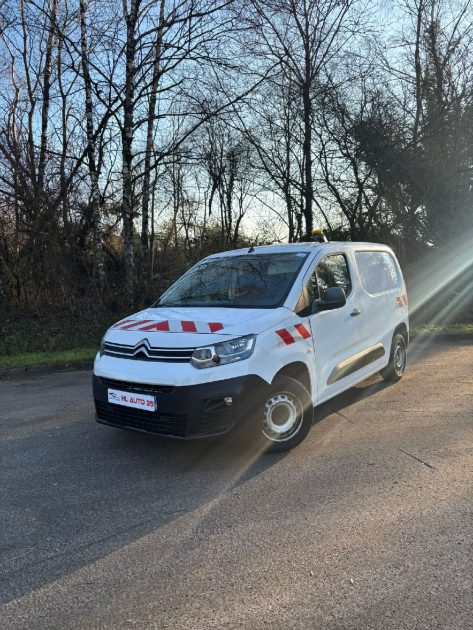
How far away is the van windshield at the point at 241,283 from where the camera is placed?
4.86 m

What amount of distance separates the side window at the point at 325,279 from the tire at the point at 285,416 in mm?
743

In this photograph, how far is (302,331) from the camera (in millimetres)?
4609

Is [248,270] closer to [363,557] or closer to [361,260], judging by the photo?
[361,260]

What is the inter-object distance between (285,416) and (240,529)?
143 cm

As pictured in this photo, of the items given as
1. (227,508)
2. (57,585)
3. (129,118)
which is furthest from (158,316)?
(129,118)

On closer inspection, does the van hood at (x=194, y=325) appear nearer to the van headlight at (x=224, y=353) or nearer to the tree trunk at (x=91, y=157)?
the van headlight at (x=224, y=353)

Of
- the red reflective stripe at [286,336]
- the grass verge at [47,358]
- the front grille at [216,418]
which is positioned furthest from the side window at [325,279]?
the grass verge at [47,358]

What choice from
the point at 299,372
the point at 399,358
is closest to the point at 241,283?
the point at 299,372

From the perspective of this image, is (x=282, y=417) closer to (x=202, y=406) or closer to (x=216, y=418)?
(x=216, y=418)

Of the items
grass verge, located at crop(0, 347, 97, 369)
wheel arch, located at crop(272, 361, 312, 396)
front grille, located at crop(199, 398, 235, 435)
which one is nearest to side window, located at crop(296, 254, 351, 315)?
wheel arch, located at crop(272, 361, 312, 396)

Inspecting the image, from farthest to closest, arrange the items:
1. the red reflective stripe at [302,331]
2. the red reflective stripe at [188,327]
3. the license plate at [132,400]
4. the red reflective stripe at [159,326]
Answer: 1. the red reflective stripe at [302,331]
2. the red reflective stripe at [159,326]
3. the red reflective stripe at [188,327]
4. the license plate at [132,400]

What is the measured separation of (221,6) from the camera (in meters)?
11.9

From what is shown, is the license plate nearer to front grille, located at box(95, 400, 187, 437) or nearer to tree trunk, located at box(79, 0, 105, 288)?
front grille, located at box(95, 400, 187, 437)

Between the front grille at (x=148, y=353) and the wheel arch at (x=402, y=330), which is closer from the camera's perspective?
the front grille at (x=148, y=353)
